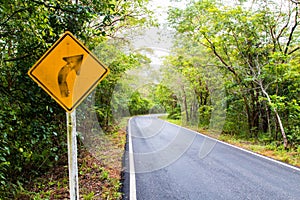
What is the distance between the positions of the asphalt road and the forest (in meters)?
1.93

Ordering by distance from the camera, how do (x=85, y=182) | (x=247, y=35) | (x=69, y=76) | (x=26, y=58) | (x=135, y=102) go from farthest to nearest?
(x=135, y=102)
(x=247, y=35)
(x=85, y=182)
(x=26, y=58)
(x=69, y=76)

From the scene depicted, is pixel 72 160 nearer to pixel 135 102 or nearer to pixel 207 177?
pixel 207 177

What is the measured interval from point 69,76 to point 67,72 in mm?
53

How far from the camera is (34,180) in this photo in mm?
4859

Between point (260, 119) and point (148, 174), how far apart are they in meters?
8.89

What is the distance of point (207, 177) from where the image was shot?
16.6 ft

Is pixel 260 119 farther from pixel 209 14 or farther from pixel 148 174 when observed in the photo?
pixel 148 174

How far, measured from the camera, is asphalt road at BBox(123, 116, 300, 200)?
4.06 meters

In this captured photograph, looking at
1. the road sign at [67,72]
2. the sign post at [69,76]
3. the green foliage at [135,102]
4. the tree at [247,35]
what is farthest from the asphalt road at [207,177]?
the green foliage at [135,102]

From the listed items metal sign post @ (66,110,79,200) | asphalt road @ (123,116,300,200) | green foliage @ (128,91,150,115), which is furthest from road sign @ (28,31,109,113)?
green foliage @ (128,91,150,115)

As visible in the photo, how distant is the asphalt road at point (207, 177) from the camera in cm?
406

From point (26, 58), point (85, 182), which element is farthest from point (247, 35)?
point (26, 58)

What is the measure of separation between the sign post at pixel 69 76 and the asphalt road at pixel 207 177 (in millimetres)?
1849

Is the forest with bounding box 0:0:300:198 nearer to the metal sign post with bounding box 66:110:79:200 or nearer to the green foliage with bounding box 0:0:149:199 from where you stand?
the green foliage with bounding box 0:0:149:199
